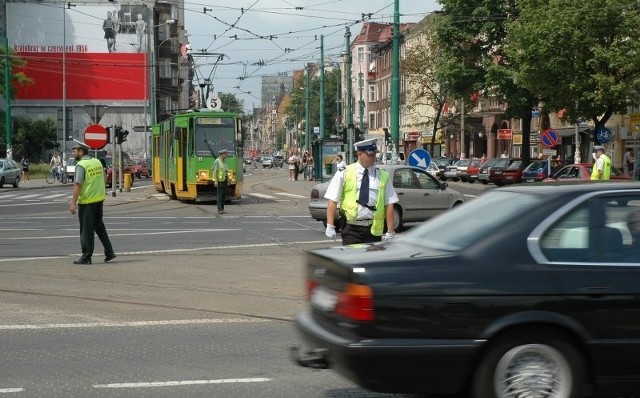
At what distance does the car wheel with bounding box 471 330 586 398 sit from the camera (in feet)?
19.6

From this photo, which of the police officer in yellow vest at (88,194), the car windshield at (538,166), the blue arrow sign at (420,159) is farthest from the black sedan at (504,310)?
the car windshield at (538,166)

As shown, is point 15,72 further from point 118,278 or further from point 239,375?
point 239,375

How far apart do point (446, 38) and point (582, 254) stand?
52.1 meters

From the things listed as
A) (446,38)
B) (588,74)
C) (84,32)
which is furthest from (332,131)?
(588,74)

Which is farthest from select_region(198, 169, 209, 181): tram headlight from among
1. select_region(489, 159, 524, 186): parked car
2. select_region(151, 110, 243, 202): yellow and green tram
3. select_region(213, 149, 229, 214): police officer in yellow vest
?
select_region(489, 159, 524, 186): parked car

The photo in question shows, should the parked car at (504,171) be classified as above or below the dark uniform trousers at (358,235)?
below

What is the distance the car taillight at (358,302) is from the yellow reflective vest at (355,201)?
411cm

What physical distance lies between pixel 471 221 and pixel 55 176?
202 feet

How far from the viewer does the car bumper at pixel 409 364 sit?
5.85 metres

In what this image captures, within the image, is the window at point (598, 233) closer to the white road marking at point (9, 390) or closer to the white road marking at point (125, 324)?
the white road marking at point (9, 390)

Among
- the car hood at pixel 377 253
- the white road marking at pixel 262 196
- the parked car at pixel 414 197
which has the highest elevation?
the car hood at pixel 377 253

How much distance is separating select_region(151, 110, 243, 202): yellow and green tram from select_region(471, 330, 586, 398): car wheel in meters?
27.5

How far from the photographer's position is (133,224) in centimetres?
2517

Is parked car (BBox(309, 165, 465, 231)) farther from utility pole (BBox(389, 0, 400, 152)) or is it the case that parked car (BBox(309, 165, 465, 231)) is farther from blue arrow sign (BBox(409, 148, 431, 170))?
utility pole (BBox(389, 0, 400, 152))
